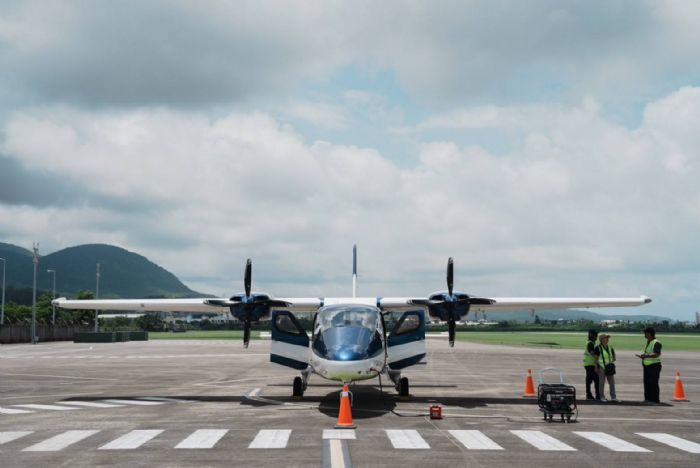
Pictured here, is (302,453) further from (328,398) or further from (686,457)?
(328,398)

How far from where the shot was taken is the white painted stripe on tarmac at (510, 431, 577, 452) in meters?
12.7

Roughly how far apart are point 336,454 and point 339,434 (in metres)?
2.38

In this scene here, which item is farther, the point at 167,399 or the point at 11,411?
the point at 167,399

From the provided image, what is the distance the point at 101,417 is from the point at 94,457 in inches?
224

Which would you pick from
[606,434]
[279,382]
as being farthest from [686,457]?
[279,382]

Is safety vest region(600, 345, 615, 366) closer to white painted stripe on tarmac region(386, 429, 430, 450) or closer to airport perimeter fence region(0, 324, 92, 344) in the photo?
white painted stripe on tarmac region(386, 429, 430, 450)

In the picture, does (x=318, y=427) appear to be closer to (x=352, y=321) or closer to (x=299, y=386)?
(x=352, y=321)

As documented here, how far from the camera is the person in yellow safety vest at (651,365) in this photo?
20844 mm

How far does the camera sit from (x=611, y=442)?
13.5m

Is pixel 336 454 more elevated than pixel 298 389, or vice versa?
pixel 336 454

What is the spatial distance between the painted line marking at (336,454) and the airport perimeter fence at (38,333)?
75557mm

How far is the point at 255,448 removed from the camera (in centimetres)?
1252

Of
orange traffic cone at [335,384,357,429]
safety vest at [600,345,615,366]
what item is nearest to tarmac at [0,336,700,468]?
orange traffic cone at [335,384,357,429]

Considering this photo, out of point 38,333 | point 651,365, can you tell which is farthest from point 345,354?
point 38,333
